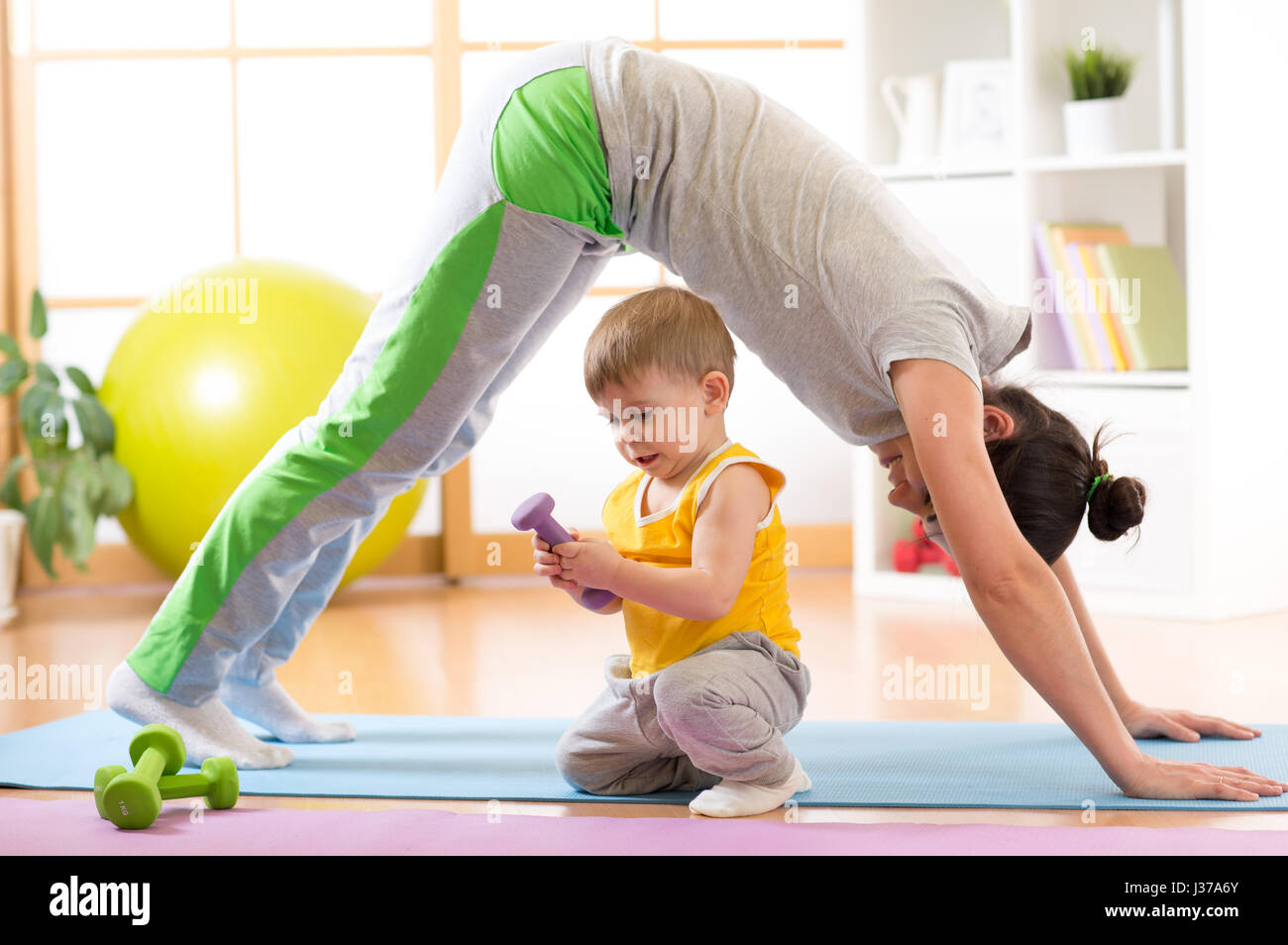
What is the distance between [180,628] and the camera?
152cm

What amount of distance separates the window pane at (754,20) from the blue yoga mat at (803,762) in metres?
2.11

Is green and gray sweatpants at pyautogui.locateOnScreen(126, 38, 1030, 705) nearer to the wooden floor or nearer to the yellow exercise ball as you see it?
the wooden floor

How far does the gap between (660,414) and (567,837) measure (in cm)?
42

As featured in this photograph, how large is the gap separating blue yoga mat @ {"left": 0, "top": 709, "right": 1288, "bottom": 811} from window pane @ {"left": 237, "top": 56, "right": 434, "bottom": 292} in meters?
1.79

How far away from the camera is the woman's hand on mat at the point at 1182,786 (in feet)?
4.47

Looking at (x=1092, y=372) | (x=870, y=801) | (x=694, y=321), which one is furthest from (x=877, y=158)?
(x=870, y=801)

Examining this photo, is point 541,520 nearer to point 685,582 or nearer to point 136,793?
point 685,582

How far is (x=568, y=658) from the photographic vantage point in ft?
7.72

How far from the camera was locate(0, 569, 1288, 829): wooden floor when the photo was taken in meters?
1.43

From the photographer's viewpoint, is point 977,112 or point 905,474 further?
point 977,112

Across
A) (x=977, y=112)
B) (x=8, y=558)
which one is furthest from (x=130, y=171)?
(x=977, y=112)

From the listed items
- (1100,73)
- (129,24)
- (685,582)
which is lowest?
(685,582)

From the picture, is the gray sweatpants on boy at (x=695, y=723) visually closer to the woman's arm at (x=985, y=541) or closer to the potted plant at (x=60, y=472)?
the woman's arm at (x=985, y=541)

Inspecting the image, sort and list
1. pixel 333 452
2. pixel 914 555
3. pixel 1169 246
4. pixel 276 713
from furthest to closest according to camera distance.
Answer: pixel 914 555, pixel 1169 246, pixel 276 713, pixel 333 452
